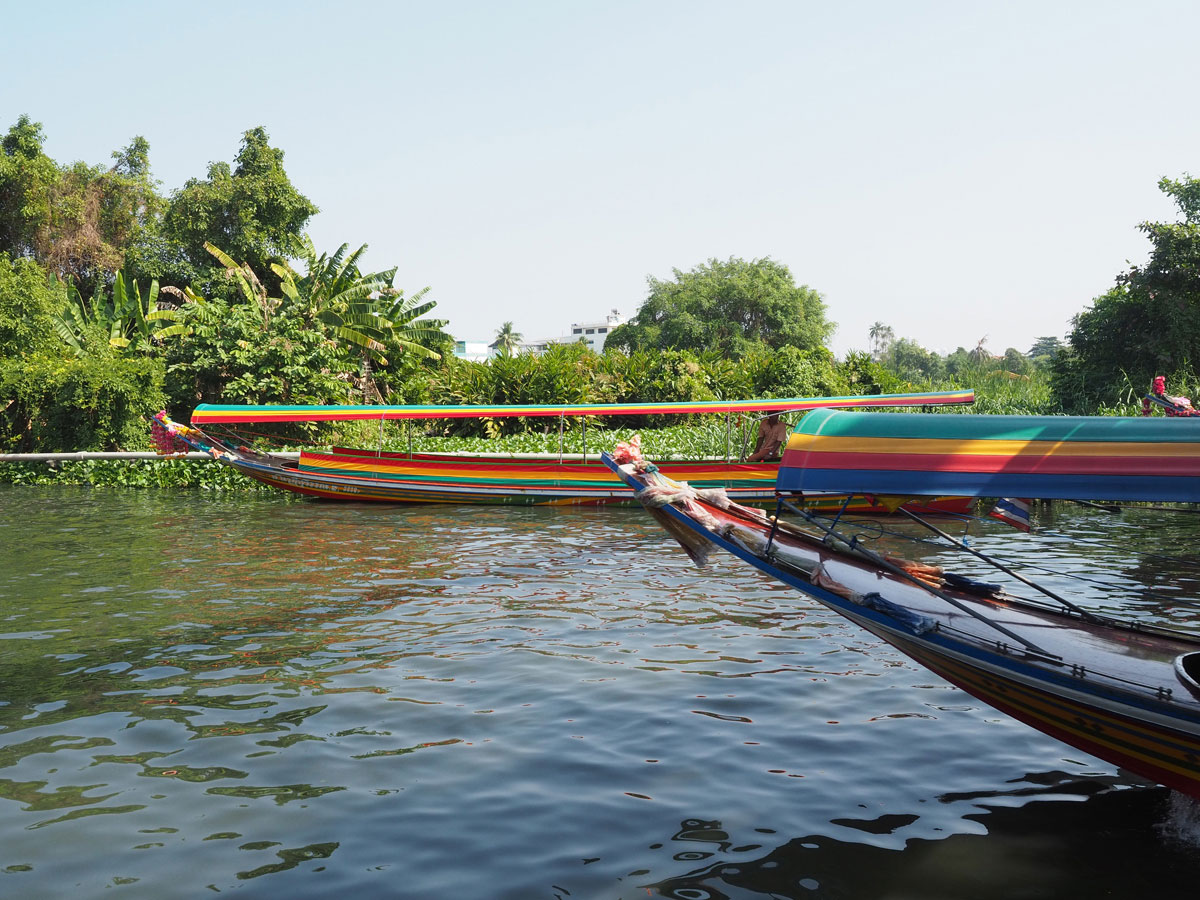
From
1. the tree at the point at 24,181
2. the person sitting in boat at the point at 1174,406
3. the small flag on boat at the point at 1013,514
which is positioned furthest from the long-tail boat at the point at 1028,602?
the tree at the point at 24,181

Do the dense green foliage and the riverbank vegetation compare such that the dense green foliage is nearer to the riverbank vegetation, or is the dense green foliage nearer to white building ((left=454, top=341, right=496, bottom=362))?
the riverbank vegetation

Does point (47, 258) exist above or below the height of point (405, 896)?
above

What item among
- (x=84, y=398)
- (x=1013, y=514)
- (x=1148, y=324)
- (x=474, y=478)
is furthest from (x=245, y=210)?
(x=1013, y=514)

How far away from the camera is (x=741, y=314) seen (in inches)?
2256

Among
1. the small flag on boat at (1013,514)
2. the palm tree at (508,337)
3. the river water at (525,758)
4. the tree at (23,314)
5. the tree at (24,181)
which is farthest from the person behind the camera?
the palm tree at (508,337)

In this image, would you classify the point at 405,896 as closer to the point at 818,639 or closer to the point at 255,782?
the point at 255,782

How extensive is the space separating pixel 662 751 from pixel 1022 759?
79.4 inches

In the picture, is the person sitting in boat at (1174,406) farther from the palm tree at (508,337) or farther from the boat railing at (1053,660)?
the palm tree at (508,337)

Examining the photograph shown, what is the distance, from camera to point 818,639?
789 cm

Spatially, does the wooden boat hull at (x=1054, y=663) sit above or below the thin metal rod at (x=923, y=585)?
below

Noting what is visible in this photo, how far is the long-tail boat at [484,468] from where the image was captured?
53.1 feet

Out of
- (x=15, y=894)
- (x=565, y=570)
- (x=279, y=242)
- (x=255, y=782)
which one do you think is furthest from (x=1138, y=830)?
(x=279, y=242)

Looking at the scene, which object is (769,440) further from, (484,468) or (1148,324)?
(1148,324)

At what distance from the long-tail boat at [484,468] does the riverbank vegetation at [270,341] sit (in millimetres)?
4455
